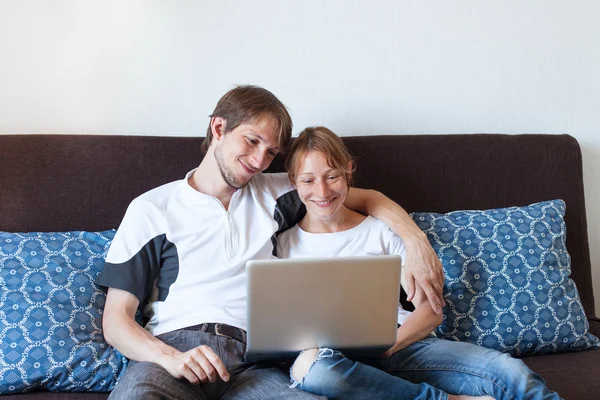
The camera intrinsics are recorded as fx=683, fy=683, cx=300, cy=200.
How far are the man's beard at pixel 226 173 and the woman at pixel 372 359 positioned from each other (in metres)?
0.16

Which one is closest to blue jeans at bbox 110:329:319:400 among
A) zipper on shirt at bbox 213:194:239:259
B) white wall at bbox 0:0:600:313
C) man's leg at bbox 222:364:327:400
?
man's leg at bbox 222:364:327:400

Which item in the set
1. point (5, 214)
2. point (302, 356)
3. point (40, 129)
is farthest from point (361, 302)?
point (40, 129)

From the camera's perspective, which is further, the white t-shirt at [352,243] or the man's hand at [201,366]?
the white t-shirt at [352,243]

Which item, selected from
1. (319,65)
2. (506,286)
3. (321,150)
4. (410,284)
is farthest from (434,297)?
(319,65)

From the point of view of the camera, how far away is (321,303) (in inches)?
58.6

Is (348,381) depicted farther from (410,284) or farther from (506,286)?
(506,286)

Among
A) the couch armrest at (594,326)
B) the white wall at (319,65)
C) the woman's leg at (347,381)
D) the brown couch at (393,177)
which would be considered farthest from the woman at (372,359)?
the couch armrest at (594,326)

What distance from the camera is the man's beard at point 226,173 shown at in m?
1.85

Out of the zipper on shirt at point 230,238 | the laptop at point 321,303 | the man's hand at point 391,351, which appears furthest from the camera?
the zipper on shirt at point 230,238

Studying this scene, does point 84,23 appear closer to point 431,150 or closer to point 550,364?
point 431,150

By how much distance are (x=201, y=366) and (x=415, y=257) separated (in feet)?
2.07

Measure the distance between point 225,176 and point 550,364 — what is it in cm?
105

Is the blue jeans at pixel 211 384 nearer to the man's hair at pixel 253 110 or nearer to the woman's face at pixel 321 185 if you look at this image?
the woman's face at pixel 321 185

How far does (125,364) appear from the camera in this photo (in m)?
1.75
